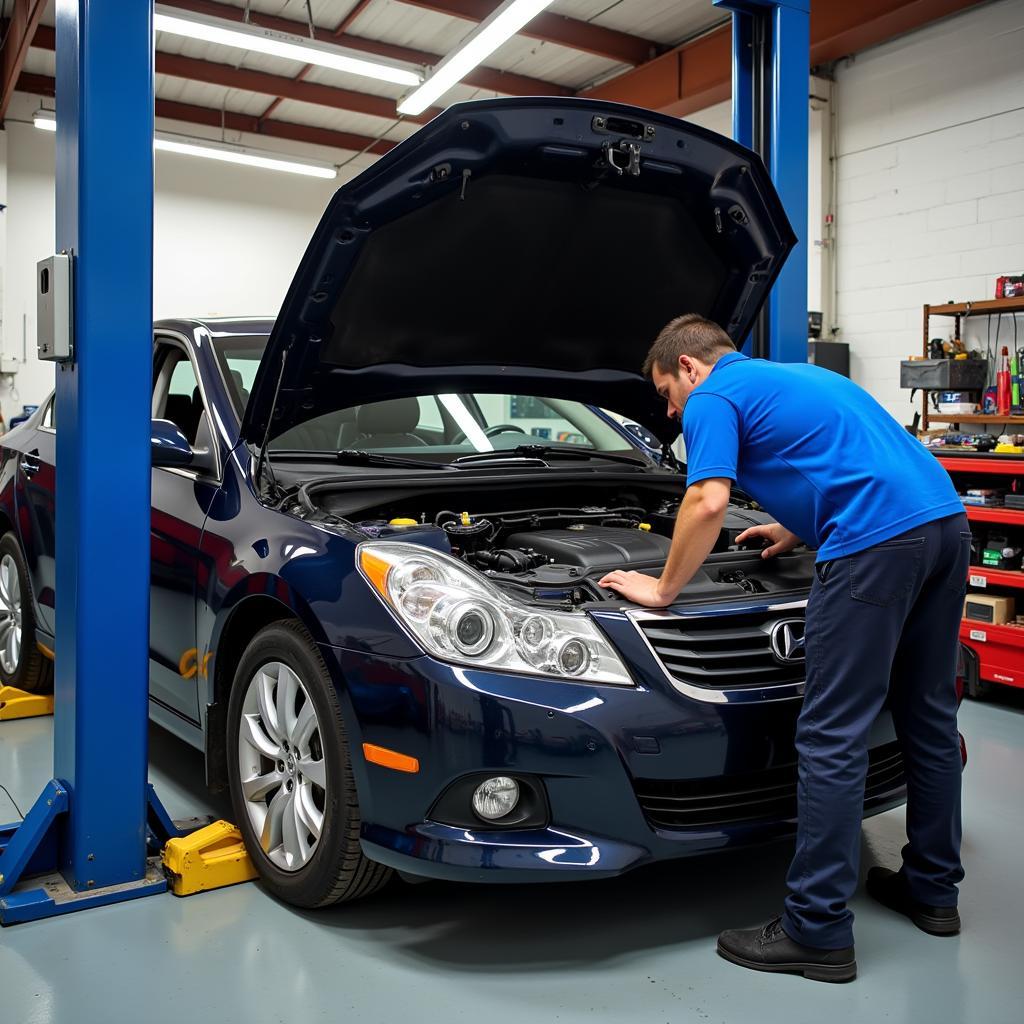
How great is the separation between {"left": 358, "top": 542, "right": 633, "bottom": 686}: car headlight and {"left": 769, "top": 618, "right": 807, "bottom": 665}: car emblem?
1.28 ft

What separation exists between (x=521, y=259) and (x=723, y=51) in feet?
→ 21.4

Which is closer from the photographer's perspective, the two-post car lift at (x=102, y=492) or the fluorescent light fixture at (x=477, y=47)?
the two-post car lift at (x=102, y=492)

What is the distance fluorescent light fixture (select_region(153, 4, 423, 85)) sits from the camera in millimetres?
6520

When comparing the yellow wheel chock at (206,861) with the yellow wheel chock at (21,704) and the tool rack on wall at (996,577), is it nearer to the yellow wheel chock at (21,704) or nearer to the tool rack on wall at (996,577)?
the yellow wheel chock at (21,704)

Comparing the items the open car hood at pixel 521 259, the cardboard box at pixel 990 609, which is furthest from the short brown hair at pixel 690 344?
the cardboard box at pixel 990 609

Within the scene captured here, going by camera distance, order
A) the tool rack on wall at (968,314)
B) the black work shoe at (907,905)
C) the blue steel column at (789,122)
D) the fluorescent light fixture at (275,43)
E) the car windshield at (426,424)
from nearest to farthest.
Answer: the black work shoe at (907,905)
the car windshield at (426,424)
the blue steel column at (789,122)
the tool rack on wall at (968,314)
the fluorescent light fixture at (275,43)

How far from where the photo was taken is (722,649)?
7.38 feet

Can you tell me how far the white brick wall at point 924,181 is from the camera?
6.62 meters

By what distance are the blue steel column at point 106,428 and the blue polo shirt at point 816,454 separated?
1295 mm

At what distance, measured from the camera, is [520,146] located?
2.45 meters

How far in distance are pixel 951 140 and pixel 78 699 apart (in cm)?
669

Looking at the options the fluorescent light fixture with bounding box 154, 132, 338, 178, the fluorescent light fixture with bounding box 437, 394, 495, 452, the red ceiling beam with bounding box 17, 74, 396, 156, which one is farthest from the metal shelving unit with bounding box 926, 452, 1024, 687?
the red ceiling beam with bounding box 17, 74, 396, 156

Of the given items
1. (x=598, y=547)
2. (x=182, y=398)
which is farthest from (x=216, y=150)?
(x=598, y=547)

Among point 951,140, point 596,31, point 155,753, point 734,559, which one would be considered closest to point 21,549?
point 155,753
